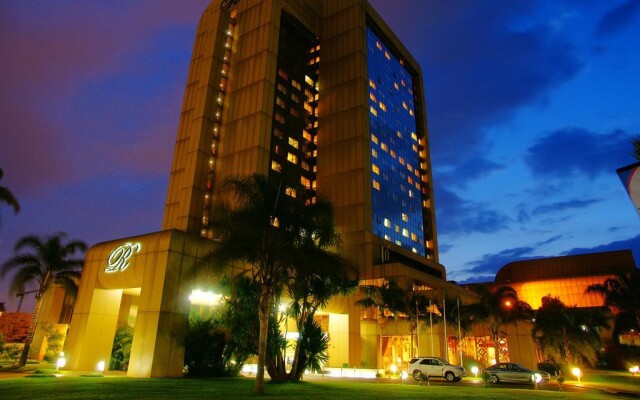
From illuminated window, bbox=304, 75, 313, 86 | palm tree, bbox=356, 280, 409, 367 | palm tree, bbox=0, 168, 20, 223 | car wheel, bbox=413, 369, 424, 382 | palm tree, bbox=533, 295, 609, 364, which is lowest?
car wheel, bbox=413, 369, 424, 382

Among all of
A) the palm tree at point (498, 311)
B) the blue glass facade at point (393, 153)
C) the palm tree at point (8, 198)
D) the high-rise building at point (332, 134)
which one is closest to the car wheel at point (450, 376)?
the palm tree at point (498, 311)

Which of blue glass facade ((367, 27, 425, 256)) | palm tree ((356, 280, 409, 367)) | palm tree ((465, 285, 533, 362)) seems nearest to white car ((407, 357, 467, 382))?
palm tree ((465, 285, 533, 362))

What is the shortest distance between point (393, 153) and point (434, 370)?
64235 mm

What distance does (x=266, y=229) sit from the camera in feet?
75.9

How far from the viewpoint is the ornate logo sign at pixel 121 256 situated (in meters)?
32.2

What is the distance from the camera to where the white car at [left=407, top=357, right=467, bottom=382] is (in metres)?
32.7

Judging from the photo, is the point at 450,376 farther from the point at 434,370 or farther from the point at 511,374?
the point at 511,374

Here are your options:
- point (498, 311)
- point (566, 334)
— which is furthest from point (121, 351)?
point (566, 334)

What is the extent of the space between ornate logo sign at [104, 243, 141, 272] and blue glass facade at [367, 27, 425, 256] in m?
51.3

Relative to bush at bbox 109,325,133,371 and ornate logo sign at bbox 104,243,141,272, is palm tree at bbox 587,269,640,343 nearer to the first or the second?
ornate logo sign at bbox 104,243,141,272

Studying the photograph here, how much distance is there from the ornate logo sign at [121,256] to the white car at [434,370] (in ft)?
79.1

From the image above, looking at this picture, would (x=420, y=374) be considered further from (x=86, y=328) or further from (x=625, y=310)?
(x=625, y=310)

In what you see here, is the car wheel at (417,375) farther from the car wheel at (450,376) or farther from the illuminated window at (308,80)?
the illuminated window at (308,80)

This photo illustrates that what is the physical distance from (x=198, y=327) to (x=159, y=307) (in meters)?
3.26
